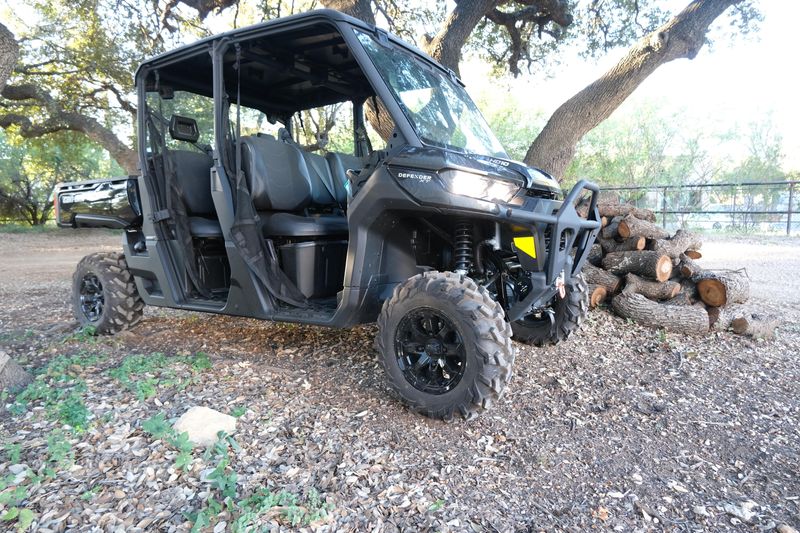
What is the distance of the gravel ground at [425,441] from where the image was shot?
2.08 metres

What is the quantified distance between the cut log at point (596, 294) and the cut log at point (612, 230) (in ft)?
2.51

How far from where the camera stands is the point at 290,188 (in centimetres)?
411

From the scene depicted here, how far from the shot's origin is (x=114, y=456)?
2396 millimetres

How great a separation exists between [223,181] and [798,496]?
383cm

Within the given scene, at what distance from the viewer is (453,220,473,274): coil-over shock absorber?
3.27 metres

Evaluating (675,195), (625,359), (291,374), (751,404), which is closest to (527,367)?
(625,359)

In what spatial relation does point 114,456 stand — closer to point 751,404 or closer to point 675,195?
point 751,404

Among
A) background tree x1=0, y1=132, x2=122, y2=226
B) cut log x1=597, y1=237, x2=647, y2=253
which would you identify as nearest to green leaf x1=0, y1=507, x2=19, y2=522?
cut log x1=597, y1=237, x2=647, y2=253

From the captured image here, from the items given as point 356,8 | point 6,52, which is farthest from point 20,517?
point 356,8

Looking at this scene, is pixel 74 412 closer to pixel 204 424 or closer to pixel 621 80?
pixel 204 424

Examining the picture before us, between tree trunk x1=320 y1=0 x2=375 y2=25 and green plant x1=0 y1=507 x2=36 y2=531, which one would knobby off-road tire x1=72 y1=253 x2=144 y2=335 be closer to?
green plant x1=0 y1=507 x2=36 y2=531

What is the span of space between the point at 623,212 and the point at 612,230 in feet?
1.01

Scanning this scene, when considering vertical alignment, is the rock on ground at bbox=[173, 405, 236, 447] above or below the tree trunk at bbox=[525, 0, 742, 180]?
below

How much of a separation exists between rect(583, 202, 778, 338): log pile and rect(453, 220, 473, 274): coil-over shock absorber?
2579mm
